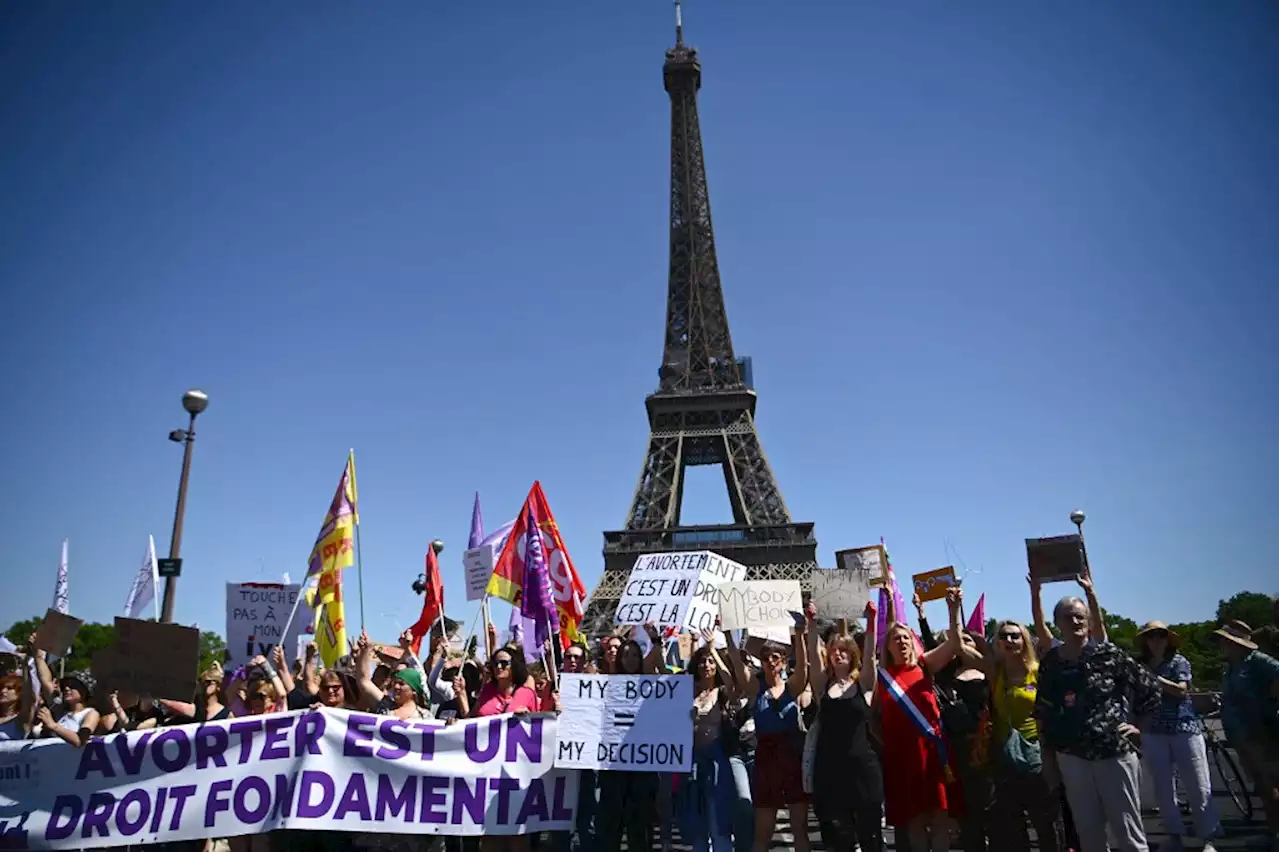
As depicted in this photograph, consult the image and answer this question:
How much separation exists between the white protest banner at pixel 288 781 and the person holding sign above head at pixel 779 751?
2.16 ft

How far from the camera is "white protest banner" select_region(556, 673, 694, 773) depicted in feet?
23.0

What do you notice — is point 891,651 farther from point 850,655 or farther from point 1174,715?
point 1174,715

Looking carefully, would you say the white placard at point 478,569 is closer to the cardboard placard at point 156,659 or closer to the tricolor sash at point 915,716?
the cardboard placard at point 156,659

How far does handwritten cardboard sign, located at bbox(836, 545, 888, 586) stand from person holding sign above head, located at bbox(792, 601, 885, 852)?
166 inches

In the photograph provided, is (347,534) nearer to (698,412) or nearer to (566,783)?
(566,783)

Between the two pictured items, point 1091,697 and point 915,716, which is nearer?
point 1091,697

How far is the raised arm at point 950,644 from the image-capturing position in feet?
22.1

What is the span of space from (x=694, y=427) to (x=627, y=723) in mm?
49228

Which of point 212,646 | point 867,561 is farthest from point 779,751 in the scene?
point 212,646

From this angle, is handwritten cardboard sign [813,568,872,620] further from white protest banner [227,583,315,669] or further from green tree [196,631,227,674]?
green tree [196,631,227,674]

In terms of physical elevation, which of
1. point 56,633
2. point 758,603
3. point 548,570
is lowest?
point 56,633

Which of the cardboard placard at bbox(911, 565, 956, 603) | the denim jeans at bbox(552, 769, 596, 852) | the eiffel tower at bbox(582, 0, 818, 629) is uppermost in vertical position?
the eiffel tower at bbox(582, 0, 818, 629)

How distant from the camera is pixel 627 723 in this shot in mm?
7141

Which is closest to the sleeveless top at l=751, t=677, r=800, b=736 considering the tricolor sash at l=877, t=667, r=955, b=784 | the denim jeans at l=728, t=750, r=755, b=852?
the denim jeans at l=728, t=750, r=755, b=852
